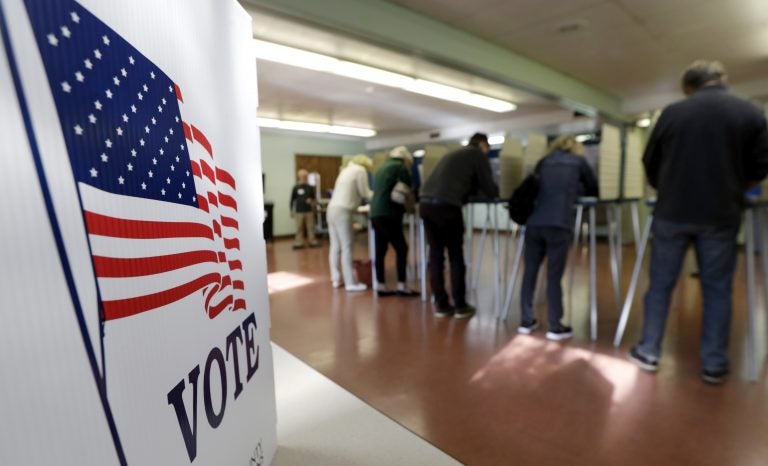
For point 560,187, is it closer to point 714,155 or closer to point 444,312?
point 714,155

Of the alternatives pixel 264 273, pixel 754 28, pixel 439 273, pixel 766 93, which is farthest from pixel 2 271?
pixel 766 93

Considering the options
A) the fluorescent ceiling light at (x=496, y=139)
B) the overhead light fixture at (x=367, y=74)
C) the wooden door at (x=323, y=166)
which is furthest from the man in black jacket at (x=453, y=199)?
the wooden door at (x=323, y=166)

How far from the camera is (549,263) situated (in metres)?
2.51

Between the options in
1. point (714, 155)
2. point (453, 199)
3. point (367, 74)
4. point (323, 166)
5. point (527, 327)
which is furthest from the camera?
point (323, 166)

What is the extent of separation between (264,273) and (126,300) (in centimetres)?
77

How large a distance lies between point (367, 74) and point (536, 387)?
139 inches

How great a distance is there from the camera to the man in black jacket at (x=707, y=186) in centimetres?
184

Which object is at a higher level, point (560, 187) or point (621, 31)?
point (621, 31)

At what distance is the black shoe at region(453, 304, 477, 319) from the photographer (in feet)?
10.0

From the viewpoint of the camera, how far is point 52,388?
0.52m

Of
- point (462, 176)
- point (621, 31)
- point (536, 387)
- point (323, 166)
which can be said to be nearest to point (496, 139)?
point (323, 166)

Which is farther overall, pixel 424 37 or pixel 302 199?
pixel 302 199

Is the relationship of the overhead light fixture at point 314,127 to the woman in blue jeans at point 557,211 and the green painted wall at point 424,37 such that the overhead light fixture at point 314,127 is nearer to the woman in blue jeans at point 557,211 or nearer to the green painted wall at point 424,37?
the green painted wall at point 424,37

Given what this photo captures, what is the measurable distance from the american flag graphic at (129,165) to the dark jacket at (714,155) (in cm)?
215
